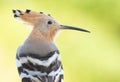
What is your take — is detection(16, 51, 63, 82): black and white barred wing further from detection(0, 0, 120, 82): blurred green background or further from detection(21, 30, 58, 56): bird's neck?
detection(0, 0, 120, 82): blurred green background

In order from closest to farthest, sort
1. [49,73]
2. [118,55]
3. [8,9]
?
[49,73] < [8,9] < [118,55]

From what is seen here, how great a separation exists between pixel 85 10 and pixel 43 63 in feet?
2.62

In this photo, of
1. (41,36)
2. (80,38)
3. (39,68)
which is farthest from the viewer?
(80,38)

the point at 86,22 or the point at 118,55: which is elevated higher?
the point at 86,22

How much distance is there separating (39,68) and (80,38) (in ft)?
2.11

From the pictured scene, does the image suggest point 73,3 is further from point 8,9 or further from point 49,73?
point 49,73

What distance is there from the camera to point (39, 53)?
93.9 inches

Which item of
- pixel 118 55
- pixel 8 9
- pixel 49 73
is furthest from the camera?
pixel 118 55

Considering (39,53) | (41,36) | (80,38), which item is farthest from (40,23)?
(80,38)

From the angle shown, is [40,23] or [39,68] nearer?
[39,68]

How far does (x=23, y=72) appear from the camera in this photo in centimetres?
234

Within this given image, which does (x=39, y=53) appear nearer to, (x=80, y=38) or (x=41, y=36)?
(x=41, y=36)

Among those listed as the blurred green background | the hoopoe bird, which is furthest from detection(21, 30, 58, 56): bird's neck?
the blurred green background

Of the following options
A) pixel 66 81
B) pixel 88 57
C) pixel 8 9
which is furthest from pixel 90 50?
pixel 8 9
